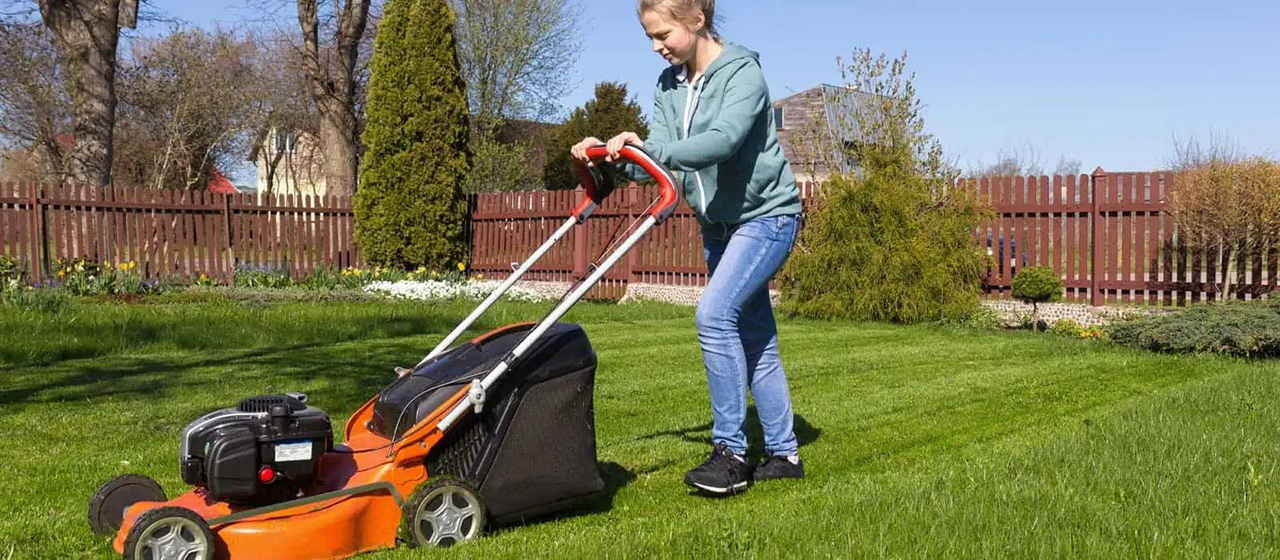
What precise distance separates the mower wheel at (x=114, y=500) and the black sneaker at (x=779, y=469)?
2.13 meters

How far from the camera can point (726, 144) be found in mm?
3781

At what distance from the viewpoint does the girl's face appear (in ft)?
12.8

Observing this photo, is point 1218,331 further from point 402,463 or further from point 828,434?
point 402,463

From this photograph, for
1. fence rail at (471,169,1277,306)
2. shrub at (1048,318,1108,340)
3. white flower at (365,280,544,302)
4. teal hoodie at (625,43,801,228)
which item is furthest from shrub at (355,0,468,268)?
teal hoodie at (625,43,801,228)

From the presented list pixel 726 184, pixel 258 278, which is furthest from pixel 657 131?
pixel 258 278

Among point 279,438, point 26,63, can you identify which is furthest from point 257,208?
point 26,63

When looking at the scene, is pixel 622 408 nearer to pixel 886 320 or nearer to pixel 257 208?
pixel 886 320

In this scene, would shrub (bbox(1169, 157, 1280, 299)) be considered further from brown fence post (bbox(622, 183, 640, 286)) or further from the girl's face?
the girl's face

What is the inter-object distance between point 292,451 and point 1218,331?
726 cm

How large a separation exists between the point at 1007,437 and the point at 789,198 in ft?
5.82

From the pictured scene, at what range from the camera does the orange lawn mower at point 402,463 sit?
3.04 meters

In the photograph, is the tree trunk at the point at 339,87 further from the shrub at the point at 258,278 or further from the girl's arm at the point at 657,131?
the girl's arm at the point at 657,131

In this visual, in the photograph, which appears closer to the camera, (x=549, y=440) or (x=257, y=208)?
(x=549, y=440)

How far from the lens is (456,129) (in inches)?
684
